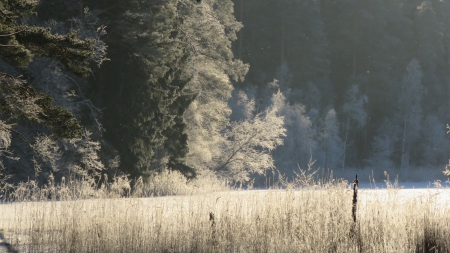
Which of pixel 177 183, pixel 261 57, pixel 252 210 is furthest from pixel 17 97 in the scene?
pixel 261 57

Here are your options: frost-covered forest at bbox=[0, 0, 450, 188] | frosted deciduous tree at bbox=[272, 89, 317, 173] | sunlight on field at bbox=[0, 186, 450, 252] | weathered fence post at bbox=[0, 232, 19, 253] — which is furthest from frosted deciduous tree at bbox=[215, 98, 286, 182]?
weathered fence post at bbox=[0, 232, 19, 253]

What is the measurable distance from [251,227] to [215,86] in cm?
2225

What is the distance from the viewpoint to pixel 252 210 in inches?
484

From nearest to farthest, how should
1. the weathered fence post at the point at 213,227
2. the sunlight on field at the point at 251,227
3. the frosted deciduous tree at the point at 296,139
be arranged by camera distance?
the sunlight on field at the point at 251,227 < the weathered fence post at the point at 213,227 < the frosted deciduous tree at the point at 296,139

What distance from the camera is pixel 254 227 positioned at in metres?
11.6

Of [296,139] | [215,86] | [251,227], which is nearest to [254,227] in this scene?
[251,227]

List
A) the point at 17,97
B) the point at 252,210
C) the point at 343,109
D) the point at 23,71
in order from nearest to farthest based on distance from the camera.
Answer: the point at 17,97 → the point at 252,210 → the point at 23,71 → the point at 343,109

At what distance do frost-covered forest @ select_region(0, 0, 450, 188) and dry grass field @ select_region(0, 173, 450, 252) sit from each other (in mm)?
1655

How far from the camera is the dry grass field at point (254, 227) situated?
36.7 ft

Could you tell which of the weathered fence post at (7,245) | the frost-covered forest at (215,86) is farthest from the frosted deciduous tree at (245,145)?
the weathered fence post at (7,245)

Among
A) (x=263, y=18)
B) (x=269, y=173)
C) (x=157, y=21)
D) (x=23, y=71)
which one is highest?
(x=263, y=18)

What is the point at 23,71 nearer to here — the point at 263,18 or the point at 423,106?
the point at 263,18

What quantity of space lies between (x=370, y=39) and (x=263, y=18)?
10692 mm

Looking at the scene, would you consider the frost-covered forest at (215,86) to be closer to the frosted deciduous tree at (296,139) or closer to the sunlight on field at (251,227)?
the frosted deciduous tree at (296,139)
